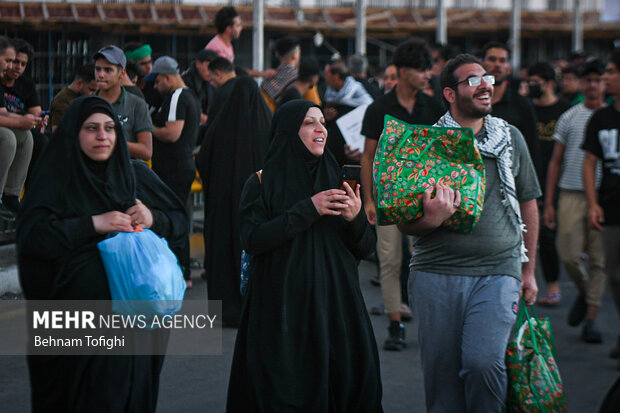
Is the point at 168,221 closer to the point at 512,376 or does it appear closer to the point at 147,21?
the point at 512,376

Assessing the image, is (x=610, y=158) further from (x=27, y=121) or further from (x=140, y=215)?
(x=27, y=121)

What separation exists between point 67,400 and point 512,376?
195 cm

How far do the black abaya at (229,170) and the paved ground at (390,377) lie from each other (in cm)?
42

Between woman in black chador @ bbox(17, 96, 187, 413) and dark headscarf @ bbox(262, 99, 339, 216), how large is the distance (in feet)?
2.51

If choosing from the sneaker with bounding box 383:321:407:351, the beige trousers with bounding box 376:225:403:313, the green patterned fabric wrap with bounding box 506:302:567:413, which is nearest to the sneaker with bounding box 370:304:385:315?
the beige trousers with bounding box 376:225:403:313

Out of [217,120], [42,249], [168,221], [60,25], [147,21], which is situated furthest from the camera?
[147,21]

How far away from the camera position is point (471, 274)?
14.1 feet

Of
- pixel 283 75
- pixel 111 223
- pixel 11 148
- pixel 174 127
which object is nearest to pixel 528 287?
pixel 111 223

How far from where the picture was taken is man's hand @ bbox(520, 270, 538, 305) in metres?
4.64

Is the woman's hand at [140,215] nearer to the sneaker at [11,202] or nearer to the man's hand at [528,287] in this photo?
the man's hand at [528,287]

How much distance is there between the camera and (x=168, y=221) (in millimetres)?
4422

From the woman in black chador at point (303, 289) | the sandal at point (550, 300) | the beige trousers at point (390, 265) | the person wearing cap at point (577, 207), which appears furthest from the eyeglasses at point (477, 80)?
the sandal at point (550, 300)

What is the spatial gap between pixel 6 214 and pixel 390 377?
365cm

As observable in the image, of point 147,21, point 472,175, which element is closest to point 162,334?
point 472,175
